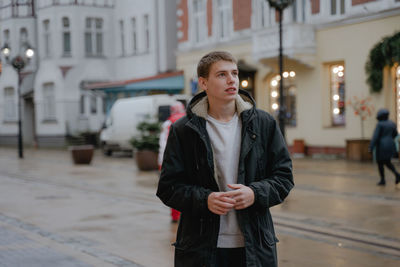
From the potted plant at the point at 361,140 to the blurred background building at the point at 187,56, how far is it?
180 mm

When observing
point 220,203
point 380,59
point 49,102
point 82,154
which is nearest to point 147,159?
point 82,154

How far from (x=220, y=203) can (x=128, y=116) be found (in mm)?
23577

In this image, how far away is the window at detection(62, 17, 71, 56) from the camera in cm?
3716

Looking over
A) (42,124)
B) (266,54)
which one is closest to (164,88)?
(266,54)

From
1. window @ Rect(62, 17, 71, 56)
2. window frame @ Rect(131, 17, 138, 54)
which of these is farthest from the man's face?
window @ Rect(62, 17, 71, 56)

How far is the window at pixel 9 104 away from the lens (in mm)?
43125

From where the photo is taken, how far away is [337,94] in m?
22.7

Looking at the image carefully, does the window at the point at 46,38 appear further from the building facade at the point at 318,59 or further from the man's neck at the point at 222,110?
the man's neck at the point at 222,110

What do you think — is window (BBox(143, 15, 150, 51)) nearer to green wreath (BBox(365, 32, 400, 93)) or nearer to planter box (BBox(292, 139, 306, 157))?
planter box (BBox(292, 139, 306, 157))

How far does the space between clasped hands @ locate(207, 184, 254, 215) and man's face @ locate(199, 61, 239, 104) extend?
502 millimetres

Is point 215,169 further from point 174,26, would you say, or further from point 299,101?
point 174,26

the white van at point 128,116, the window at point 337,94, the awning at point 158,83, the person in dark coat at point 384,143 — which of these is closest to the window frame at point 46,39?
the awning at point 158,83

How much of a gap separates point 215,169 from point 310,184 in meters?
11.1

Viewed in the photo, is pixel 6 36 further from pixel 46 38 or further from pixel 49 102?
pixel 49 102
